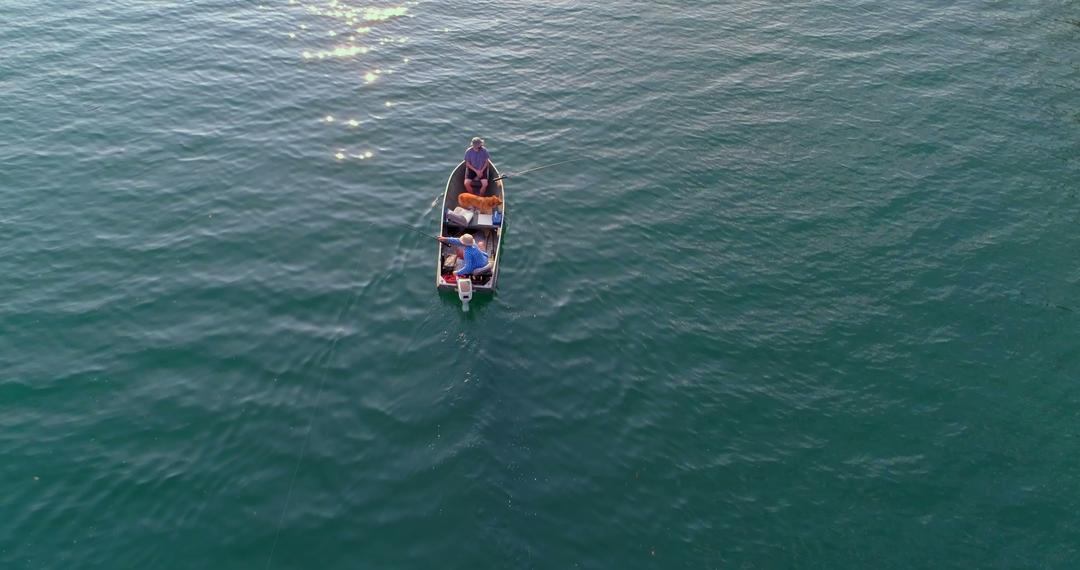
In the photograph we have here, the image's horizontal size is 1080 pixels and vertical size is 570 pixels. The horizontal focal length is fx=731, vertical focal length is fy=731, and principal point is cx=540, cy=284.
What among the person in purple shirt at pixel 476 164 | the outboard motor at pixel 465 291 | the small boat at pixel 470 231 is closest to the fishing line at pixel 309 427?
the small boat at pixel 470 231

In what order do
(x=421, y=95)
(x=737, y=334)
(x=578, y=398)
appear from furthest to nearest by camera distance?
(x=421, y=95), (x=737, y=334), (x=578, y=398)

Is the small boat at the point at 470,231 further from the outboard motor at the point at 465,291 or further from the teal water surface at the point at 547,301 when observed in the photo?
the teal water surface at the point at 547,301

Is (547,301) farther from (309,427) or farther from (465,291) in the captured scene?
(309,427)

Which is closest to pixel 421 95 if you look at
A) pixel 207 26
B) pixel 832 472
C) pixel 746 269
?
pixel 207 26

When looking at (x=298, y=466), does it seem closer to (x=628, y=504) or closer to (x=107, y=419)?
(x=107, y=419)

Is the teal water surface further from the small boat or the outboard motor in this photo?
the small boat

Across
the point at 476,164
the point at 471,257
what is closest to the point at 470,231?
the point at 476,164

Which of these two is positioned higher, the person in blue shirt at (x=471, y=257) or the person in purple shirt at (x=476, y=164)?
the person in purple shirt at (x=476, y=164)
